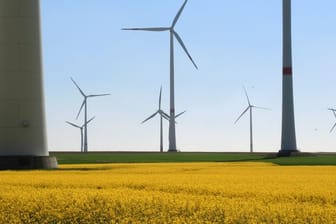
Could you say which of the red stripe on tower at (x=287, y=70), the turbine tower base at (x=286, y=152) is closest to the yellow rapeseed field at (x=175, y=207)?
the red stripe on tower at (x=287, y=70)

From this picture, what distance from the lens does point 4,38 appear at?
155 ft

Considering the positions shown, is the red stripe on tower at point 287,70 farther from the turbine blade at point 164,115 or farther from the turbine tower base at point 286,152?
the turbine blade at point 164,115

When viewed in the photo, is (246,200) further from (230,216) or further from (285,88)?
(285,88)

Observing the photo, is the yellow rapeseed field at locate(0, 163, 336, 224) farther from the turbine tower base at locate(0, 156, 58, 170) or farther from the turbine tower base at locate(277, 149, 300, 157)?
the turbine tower base at locate(277, 149, 300, 157)

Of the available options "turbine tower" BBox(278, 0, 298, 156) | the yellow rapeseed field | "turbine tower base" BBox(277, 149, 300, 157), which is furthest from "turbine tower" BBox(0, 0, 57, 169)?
"turbine tower base" BBox(277, 149, 300, 157)

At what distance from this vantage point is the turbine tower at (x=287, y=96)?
94.4 meters

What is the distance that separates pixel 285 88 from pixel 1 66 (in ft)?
177

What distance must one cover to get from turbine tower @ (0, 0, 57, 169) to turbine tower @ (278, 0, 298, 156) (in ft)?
171

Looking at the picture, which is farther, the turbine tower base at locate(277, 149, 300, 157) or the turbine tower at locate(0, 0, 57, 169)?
the turbine tower base at locate(277, 149, 300, 157)

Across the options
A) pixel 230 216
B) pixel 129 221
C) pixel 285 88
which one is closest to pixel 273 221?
pixel 230 216

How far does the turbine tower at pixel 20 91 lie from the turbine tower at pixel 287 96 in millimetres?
52099

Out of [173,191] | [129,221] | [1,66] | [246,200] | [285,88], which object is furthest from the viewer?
[285,88]

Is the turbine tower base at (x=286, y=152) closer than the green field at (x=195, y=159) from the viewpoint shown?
No

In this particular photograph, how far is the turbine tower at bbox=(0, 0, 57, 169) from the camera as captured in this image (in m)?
46.8
